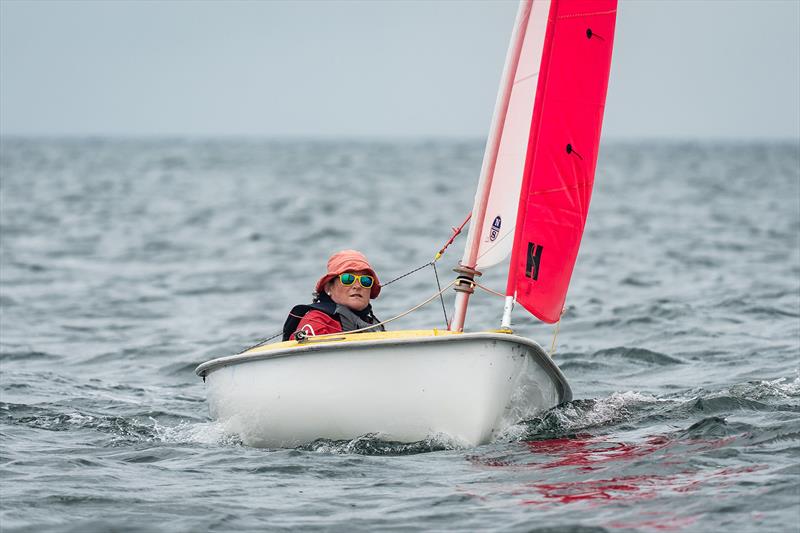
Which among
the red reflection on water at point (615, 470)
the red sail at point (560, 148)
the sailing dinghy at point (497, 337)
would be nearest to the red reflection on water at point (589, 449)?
the red reflection on water at point (615, 470)

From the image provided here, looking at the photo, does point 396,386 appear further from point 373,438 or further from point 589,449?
point 589,449

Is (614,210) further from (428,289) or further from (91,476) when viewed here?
(91,476)

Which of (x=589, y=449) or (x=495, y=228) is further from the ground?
(x=495, y=228)

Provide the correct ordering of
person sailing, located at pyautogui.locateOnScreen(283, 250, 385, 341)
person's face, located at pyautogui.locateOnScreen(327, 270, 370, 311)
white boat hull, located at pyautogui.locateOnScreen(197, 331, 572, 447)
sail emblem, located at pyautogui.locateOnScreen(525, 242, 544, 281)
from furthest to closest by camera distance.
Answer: person's face, located at pyautogui.locateOnScreen(327, 270, 370, 311) < person sailing, located at pyautogui.locateOnScreen(283, 250, 385, 341) < sail emblem, located at pyautogui.locateOnScreen(525, 242, 544, 281) < white boat hull, located at pyautogui.locateOnScreen(197, 331, 572, 447)

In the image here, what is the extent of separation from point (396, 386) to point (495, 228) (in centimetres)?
126

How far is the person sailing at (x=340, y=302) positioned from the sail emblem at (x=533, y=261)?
0.98 metres

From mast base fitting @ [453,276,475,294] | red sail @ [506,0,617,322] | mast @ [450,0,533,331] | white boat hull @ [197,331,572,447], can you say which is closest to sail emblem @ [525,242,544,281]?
red sail @ [506,0,617,322]

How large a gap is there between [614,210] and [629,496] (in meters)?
29.5

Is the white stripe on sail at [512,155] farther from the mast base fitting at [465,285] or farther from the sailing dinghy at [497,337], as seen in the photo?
the mast base fitting at [465,285]

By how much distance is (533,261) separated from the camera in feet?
24.4

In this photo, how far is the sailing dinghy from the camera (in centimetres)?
669

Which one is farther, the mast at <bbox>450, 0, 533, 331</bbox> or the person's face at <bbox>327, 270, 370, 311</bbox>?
the person's face at <bbox>327, 270, 370, 311</bbox>

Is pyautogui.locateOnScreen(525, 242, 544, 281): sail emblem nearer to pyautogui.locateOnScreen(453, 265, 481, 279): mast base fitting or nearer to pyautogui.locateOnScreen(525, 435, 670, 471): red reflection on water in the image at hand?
pyautogui.locateOnScreen(453, 265, 481, 279): mast base fitting

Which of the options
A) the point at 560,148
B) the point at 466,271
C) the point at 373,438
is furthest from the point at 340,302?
the point at 560,148
